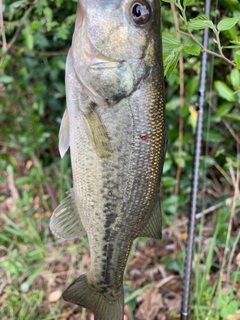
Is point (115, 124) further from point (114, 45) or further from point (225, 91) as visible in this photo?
point (225, 91)

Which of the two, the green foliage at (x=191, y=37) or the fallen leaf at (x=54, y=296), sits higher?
the green foliage at (x=191, y=37)

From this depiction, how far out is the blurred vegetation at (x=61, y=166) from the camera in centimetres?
202

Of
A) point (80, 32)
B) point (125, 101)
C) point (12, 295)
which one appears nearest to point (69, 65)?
point (80, 32)

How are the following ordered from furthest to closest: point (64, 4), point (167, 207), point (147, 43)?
point (167, 207), point (64, 4), point (147, 43)

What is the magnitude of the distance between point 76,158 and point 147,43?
1.48 ft

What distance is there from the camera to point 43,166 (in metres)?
2.73

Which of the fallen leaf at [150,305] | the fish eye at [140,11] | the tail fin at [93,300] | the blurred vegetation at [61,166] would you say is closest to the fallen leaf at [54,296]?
the blurred vegetation at [61,166]

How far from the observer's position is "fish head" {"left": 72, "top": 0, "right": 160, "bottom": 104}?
3.57 ft

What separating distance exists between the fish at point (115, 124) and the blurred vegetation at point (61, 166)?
2.81 ft

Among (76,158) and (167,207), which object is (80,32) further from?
(167,207)

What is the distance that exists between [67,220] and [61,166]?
1.12 meters

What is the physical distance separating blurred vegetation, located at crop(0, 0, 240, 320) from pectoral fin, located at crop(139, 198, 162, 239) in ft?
2.59

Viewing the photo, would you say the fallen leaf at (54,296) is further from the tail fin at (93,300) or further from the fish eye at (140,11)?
the fish eye at (140,11)

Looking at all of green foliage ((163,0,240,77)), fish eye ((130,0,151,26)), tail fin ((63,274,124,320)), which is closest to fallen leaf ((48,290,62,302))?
tail fin ((63,274,124,320))
